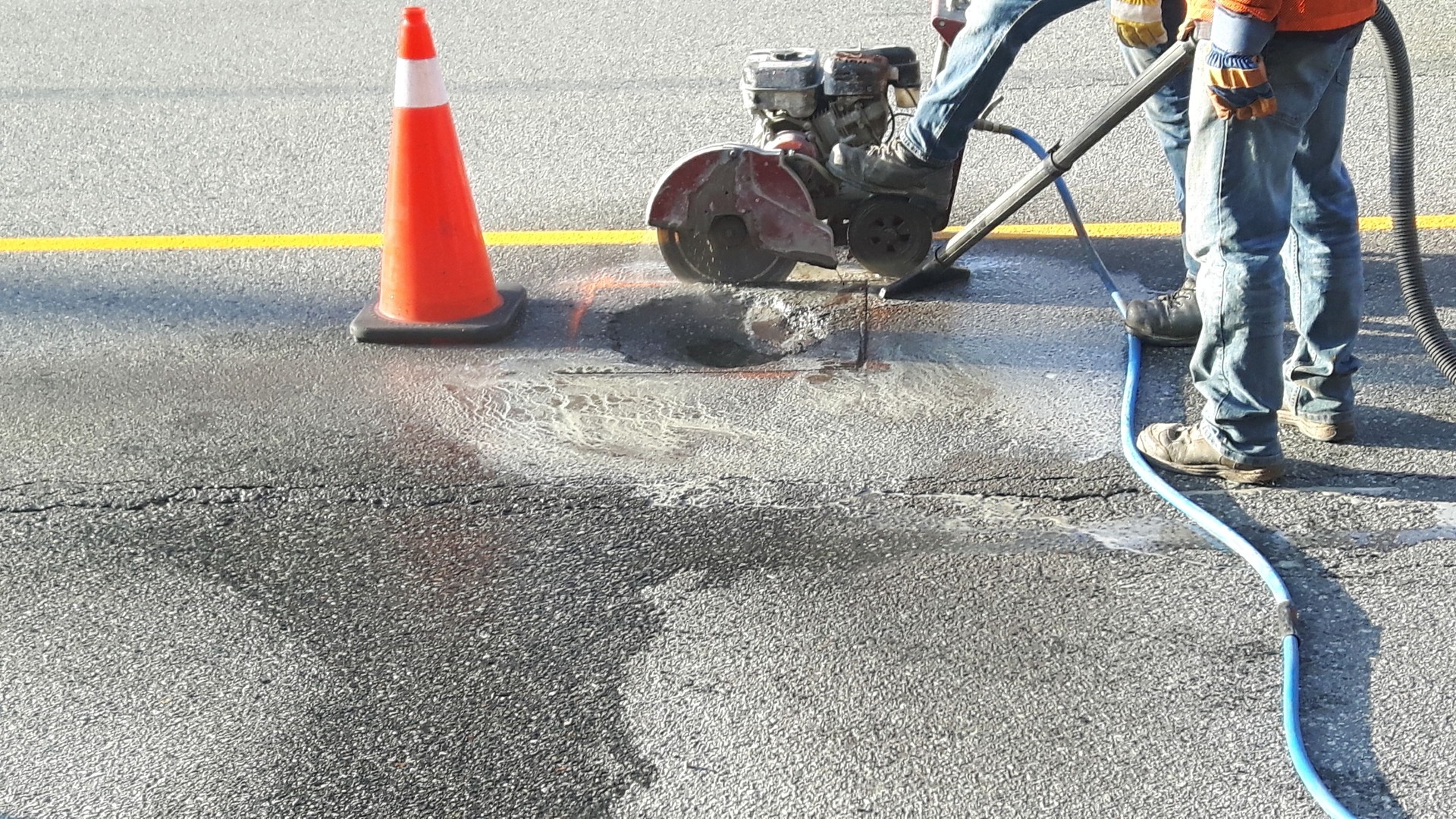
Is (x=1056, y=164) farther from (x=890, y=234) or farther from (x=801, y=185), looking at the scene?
(x=801, y=185)

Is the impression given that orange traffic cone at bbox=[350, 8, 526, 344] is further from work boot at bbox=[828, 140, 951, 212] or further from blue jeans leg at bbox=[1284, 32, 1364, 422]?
blue jeans leg at bbox=[1284, 32, 1364, 422]

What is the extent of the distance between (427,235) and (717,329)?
2.94ft

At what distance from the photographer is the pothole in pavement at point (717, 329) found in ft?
13.3

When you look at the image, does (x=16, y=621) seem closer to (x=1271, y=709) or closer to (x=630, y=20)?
(x=1271, y=709)

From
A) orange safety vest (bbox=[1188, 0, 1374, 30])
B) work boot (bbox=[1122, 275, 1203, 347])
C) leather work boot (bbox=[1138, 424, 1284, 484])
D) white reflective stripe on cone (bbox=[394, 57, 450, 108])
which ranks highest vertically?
orange safety vest (bbox=[1188, 0, 1374, 30])

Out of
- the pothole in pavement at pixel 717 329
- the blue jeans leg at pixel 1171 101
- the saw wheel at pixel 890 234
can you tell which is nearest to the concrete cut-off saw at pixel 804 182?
the saw wheel at pixel 890 234

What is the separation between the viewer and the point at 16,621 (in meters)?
2.96

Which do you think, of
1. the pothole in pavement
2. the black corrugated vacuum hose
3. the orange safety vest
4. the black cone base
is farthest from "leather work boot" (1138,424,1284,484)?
the black cone base

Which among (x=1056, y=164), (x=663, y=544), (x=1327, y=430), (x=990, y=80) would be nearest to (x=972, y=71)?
(x=990, y=80)

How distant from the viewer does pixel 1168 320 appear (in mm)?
3914

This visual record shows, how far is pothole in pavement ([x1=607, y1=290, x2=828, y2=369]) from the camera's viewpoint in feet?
13.3

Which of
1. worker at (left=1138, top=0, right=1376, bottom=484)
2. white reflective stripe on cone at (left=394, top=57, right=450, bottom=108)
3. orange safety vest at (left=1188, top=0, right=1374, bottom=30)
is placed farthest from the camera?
white reflective stripe on cone at (left=394, top=57, right=450, bottom=108)

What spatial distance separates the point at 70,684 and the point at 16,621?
0.30 metres

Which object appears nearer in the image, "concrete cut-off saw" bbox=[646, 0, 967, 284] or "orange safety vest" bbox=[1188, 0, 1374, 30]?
"orange safety vest" bbox=[1188, 0, 1374, 30]
